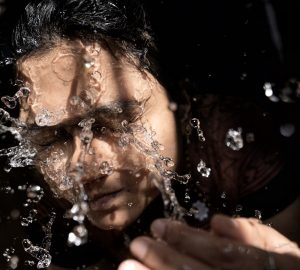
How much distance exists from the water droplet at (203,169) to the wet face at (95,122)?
0.23 metres

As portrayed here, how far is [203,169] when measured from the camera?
1.64 m

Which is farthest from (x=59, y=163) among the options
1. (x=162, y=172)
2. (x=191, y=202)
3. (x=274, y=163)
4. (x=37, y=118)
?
(x=274, y=163)

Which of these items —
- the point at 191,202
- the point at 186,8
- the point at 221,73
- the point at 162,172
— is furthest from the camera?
the point at 186,8

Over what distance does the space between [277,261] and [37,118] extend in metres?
0.80

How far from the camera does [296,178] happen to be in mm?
1578

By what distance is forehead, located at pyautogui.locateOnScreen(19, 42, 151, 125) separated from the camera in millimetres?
1317

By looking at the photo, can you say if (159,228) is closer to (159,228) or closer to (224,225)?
(159,228)

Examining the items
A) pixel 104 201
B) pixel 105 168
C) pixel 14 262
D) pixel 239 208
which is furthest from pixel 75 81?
pixel 14 262

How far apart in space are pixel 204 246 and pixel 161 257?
8 cm

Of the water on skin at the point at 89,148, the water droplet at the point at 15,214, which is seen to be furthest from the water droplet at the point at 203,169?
the water droplet at the point at 15,214

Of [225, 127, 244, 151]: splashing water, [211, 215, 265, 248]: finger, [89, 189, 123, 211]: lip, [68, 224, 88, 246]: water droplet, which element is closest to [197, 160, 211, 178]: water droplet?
[225, 127, 244, 151]: splashing water

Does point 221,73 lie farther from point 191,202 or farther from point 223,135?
point 191,202

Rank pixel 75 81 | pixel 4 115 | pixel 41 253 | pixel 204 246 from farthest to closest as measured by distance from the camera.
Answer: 1. pixel 41 253
2. pixel 4 115
3. pixel 75 81
4. pixel 204 246

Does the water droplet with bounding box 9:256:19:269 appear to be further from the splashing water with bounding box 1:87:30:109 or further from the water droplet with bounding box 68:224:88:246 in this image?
Result: the splashing water with bounding box 1:87:30:109
